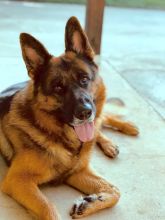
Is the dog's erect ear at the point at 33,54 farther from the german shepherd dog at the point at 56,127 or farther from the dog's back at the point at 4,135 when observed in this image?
the dog's back at the point at 4,135

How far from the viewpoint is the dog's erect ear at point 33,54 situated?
246 cm

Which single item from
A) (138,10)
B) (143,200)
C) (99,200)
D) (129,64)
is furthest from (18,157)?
(138,10)

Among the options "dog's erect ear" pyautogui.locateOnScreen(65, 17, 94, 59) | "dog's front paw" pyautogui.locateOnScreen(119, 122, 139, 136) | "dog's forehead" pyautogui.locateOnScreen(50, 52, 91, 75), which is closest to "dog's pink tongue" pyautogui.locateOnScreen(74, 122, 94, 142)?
"dog's forehead" pyautogui.locateOnScreen(50, 52, 91, 75)

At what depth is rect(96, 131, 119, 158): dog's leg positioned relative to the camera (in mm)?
3125

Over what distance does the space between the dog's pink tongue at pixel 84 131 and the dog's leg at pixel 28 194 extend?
0.38m

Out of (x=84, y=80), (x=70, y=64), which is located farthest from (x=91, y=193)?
(x=70, y=64)

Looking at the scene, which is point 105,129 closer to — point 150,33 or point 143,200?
point 143,200

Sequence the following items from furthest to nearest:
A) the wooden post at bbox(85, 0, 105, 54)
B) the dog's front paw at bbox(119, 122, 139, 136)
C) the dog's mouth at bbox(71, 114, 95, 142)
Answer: the wooden post at bbox(85, 0, 105, 54) < the dog's front paw at bbox(119, 122, 139, 136) < the dog's mouth at bbox(71, 114, 95, 142)

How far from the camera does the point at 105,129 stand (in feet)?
11.9

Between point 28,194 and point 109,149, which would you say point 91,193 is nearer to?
point 28,194

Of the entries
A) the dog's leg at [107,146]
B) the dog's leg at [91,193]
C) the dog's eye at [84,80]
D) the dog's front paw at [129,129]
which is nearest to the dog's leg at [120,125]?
the dog's front paw at [129,129]

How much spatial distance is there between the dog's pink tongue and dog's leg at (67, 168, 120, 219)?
10.6 inches

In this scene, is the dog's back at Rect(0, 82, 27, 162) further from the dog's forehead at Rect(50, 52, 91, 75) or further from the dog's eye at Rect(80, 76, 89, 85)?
the dog's eye at Rect(80, 76, 89, 85)

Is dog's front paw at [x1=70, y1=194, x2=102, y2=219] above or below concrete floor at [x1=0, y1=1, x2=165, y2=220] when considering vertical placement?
above
